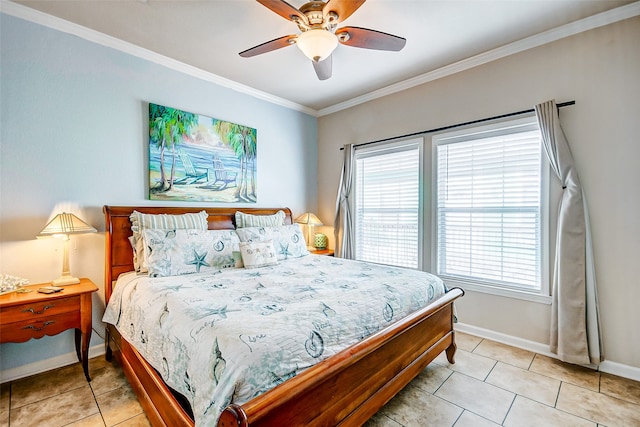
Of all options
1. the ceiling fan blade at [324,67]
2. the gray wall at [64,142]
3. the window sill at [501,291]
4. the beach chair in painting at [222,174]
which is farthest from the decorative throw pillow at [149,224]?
the window sill at [501,291]

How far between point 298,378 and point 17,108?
9.54 feet

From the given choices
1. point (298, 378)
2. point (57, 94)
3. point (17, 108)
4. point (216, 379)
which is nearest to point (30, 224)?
point (17, 108)

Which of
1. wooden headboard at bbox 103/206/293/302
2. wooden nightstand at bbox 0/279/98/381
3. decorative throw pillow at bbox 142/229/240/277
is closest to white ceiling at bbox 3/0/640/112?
wooden headboard at bbox 103/206/293/302

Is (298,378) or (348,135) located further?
(348,135)

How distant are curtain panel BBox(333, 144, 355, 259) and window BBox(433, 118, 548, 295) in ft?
3.83

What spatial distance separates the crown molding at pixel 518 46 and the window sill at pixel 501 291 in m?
2.26

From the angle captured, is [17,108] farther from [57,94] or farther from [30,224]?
[30,224]

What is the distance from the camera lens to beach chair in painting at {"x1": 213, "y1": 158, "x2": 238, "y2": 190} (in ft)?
11.1

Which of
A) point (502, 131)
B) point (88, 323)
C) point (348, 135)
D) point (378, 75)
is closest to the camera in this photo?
point (88, 323)

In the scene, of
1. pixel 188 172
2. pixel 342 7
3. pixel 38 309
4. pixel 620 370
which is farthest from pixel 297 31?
pixel 620 370

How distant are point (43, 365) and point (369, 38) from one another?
11.7 ft

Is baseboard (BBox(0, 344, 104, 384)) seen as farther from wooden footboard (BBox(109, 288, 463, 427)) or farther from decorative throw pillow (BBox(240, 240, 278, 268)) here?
decorative throw pillow (BBox(240, 240, 278, 268))

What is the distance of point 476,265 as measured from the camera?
3086 millimetres

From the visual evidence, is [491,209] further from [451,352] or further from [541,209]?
[451,352]
